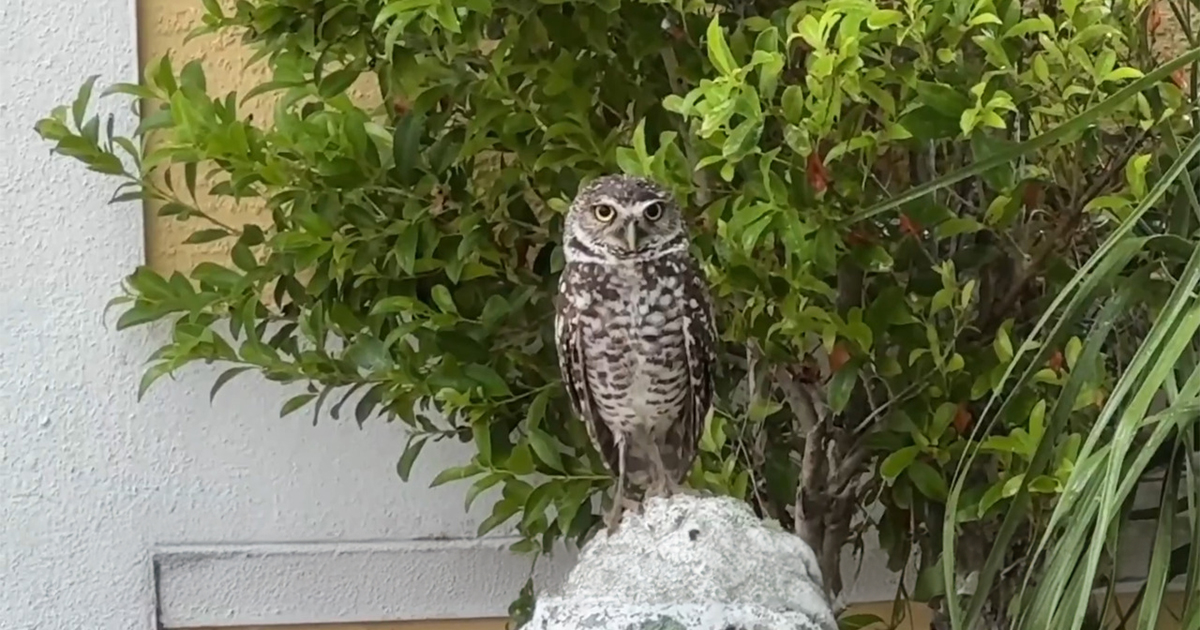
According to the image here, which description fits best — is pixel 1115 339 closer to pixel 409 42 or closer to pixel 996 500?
pixel 996 500

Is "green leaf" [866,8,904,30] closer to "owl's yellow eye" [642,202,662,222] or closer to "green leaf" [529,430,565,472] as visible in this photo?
"owl's yellow eye" [642,202,662,222]

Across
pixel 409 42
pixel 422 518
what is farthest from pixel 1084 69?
pixel 422 518

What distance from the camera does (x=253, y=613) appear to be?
192 cm

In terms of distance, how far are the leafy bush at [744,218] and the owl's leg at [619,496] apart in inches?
5.8

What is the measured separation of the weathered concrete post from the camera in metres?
0.90

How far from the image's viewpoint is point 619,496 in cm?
132

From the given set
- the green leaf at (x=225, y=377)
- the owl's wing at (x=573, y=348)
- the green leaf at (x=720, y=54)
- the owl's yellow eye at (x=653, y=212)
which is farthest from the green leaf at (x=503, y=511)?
the green leaf at (x=720, y=54)

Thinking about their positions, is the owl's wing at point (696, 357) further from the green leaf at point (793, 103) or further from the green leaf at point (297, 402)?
the green leaf at point (297, 402)

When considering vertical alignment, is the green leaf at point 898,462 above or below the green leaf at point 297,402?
above

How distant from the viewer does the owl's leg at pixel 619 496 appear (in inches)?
49.8

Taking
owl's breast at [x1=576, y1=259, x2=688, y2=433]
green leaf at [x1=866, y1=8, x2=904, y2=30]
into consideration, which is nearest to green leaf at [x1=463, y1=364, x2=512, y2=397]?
owl's breast at [x1=576, y1=259, x2=688, y2=433]

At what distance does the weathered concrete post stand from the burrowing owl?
220 millimetres

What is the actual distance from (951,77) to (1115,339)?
1.38ft

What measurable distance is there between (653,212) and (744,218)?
0.08m
